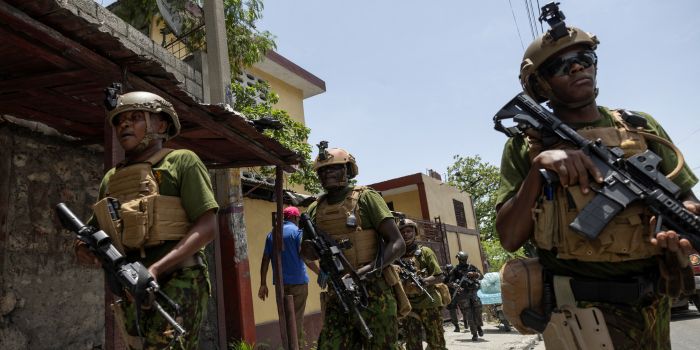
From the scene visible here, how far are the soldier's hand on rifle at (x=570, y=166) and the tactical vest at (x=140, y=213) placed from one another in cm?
156

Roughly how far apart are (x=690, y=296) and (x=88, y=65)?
3328 millimetres

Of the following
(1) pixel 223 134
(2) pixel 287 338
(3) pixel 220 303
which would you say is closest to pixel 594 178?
(1) pixel 223 134

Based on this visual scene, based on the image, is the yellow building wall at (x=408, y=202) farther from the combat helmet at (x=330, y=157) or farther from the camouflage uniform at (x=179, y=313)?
the camouflage uniform at (x=179, y=313)

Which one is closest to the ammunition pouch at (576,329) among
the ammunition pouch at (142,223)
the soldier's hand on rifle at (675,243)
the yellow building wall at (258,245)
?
the soldier's hand on rifle at (675,243)

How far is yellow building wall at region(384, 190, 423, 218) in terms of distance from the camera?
1839 cm

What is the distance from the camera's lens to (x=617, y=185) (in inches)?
69.1

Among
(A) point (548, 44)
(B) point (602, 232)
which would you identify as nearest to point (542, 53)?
(A) point (548, 44)

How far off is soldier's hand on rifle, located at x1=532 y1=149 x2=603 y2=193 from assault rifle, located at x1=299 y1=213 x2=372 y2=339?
191cm

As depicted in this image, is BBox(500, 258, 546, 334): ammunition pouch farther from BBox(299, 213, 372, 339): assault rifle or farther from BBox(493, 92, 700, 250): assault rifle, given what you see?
BBox(299, 213, 372, 339): assault rifle

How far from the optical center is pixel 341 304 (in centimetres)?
337

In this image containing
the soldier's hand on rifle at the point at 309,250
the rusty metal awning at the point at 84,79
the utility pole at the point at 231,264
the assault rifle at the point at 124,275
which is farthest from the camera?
the utility pole at the point at 231,264

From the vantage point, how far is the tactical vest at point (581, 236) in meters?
1.70

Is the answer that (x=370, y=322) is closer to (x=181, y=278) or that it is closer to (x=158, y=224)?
(x=181, y=278)

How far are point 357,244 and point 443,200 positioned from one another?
637 inches
